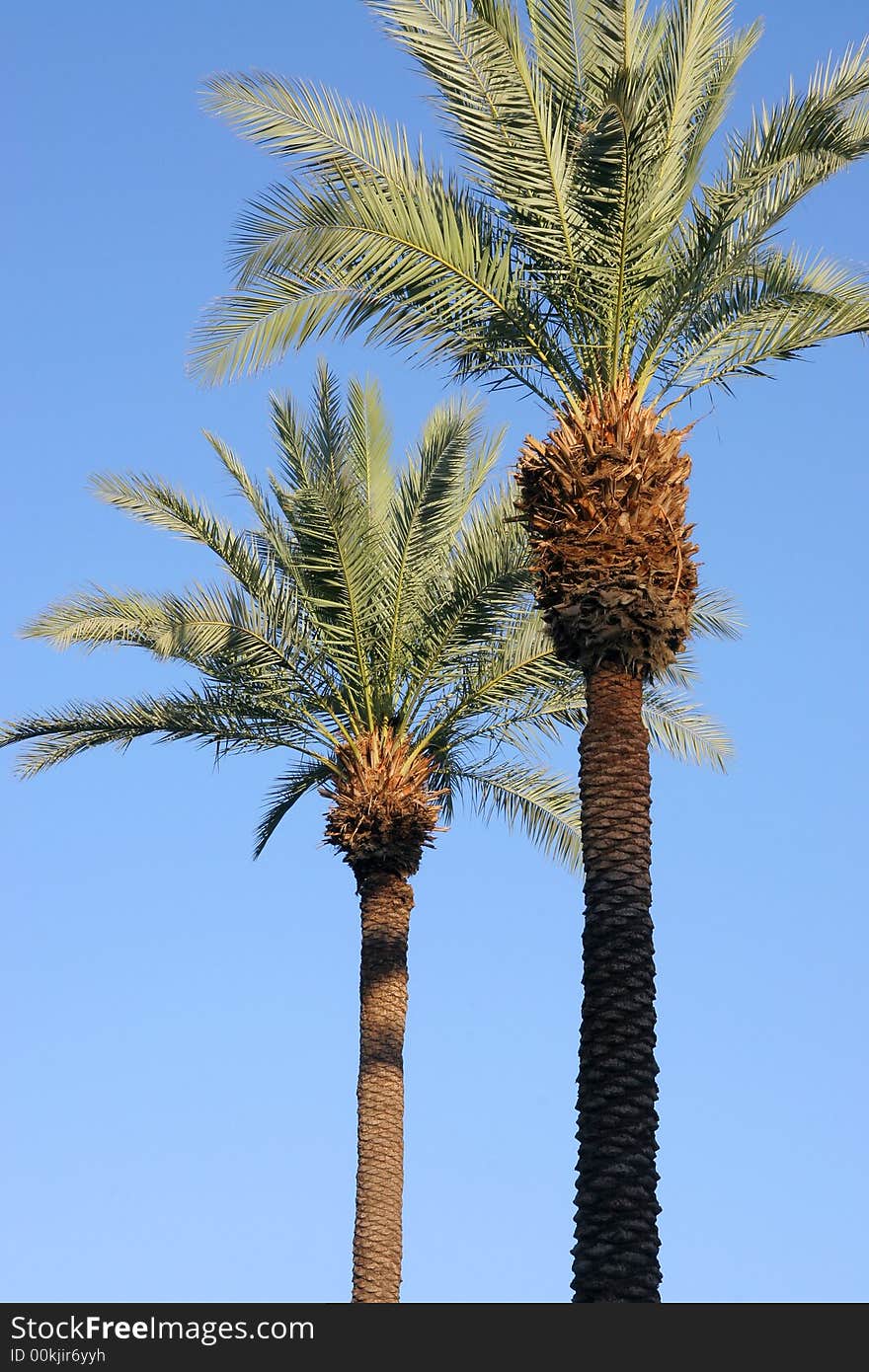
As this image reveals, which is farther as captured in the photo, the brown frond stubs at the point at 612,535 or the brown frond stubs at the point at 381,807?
the brown frond stubs at the point at 381,807

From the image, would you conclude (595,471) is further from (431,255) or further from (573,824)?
(573,824)

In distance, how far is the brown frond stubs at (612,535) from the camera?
13719mm

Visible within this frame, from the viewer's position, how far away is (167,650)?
1919 centimetres

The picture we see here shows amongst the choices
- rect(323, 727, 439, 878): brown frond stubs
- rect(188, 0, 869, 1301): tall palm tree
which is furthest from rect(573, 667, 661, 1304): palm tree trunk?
rect(323, 727, 439, 878): brown frond stubs

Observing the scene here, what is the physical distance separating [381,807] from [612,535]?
19.3 ft

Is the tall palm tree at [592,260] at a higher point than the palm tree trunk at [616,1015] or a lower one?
higher

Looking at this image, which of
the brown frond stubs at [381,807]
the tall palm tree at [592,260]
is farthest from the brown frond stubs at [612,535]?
the brown frond stubs at [381,807]

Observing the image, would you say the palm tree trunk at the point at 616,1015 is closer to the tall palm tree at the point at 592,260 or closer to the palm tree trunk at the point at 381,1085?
the tall palm tree at the point at 592,260

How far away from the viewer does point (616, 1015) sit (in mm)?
12516

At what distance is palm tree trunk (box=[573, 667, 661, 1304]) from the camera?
468 inches

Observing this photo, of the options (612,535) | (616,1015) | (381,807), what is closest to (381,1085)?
(381,807)

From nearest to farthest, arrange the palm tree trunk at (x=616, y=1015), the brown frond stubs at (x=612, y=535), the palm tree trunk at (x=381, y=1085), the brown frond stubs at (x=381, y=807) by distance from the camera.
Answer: the palm tree trunk at (x=616, y=1015), the brown frond stubs at (x=612, y=535), the palm tree trunk at (x=381, y=1085), the brown frond stubs at (x=381, y=807)

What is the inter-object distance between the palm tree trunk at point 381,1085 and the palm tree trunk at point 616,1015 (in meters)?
5.64

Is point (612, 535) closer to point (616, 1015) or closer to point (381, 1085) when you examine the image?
point (616, 1015)
